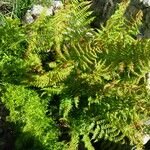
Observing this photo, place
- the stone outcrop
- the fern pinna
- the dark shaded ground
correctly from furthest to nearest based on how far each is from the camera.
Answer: the stone outcrop < the dark shaded ground < the fern pinna

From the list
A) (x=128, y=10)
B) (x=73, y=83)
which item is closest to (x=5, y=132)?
(x=73, y=83)

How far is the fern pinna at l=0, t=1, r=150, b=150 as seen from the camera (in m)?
4.16

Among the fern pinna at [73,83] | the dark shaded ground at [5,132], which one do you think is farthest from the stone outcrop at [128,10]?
the dark shaded ground at [5,132]

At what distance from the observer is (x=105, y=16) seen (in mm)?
5469

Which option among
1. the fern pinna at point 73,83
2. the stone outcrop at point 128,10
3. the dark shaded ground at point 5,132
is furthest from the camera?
the stone outcrop at point 128,10

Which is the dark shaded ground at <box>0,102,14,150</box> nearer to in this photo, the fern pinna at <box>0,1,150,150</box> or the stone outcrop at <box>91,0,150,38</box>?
the fern pinna at <box>0,1,150,150</box>

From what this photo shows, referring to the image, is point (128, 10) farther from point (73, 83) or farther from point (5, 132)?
point (5, 132)

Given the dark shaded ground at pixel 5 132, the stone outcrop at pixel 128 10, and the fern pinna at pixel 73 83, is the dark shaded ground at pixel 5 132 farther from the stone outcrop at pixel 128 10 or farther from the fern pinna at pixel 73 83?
the stone outcrop at pixel 128 10

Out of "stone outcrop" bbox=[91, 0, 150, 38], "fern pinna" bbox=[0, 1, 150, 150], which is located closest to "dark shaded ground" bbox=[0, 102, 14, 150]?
"fern pinna" bbox=[0, 1, 150, 150]

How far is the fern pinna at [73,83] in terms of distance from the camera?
4.16m

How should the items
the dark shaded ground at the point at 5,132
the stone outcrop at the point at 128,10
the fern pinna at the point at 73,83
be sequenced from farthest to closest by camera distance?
the stone outcrop at the point at 128,10 < the dark shaded ground at the point at 5,132 < the fern pinna at the point at 73,83

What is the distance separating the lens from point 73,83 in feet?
14.1

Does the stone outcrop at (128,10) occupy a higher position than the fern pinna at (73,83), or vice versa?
the stone outcrop at (128,10)

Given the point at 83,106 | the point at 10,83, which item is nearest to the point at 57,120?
the point at 83,106
